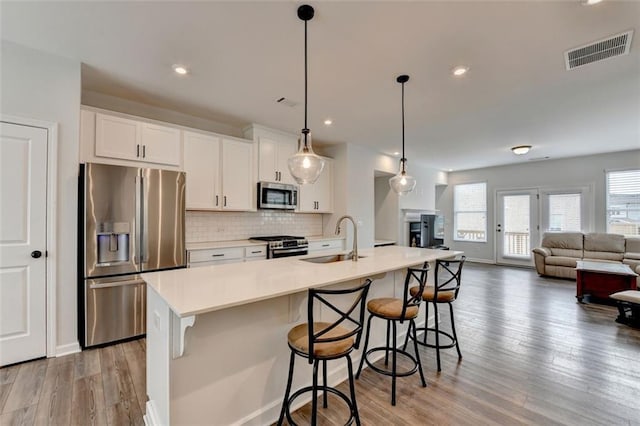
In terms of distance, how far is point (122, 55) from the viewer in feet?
8.23

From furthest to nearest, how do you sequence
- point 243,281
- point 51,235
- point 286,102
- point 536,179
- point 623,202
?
point 536,179 < point 623,202 < point 286,102 < point 51,235 < point 243,281

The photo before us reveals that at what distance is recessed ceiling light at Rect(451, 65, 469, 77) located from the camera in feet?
8.73

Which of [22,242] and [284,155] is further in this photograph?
[284,155]

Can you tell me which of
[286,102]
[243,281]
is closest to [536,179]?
[286,102]

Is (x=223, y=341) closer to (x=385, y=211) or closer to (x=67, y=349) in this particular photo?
(x=67, y=349)

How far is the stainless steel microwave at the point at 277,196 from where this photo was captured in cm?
434

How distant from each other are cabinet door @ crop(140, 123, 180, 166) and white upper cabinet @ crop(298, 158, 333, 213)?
214cm

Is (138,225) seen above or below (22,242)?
above

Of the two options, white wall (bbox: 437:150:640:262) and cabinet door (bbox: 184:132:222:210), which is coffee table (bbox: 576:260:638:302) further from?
cabinet door (bbox: 184:132:222:210)

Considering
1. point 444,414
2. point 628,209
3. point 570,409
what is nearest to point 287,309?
point 444,414

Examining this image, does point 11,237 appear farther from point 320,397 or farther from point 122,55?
point 320,397

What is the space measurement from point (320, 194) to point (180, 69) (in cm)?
311

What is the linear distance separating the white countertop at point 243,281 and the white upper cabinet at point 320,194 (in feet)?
8.50

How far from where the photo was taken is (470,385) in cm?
221
